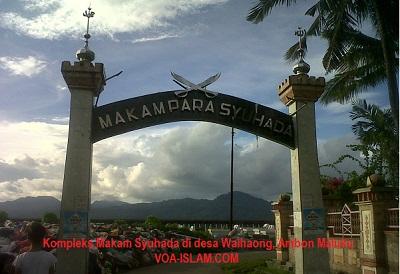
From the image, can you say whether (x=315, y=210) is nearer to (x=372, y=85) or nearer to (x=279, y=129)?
(x=279, y=129)

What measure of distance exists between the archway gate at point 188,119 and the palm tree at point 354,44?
17.3ft

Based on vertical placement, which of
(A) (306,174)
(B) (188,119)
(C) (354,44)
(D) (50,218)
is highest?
(C) (354,44)

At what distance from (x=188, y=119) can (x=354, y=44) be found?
9.97 m

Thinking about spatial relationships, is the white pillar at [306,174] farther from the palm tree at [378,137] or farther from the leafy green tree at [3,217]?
the leafy green tree at [3,217]

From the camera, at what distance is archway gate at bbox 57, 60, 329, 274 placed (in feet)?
30.9

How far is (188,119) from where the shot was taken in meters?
10.6

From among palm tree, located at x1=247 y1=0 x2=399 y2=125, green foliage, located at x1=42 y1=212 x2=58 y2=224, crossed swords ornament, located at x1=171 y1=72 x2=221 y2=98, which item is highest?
palm tree, located at x1=247 y1=0 x2=399 y2=125

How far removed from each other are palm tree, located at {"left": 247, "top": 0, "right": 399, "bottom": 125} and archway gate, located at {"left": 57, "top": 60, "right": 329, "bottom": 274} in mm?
5259

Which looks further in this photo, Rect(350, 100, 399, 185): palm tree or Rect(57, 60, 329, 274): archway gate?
Rect(350, 100, 399, 185): palm tree

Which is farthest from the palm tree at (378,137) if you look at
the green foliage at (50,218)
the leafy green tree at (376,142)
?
the green foliage at (50,218)

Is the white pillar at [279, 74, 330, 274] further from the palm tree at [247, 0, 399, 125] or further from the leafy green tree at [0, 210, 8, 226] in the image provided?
the leafy green tree at [0, 210, 8, 226]

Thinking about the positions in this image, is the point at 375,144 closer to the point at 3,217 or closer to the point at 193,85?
the point at 193,85

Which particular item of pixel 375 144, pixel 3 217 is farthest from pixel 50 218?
pixel 375 144

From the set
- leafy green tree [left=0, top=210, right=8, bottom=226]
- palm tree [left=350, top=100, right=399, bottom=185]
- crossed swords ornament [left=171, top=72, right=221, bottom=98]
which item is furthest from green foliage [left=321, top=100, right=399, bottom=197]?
leafy green tree [left=0, top=210, right=8, bottom=226]
